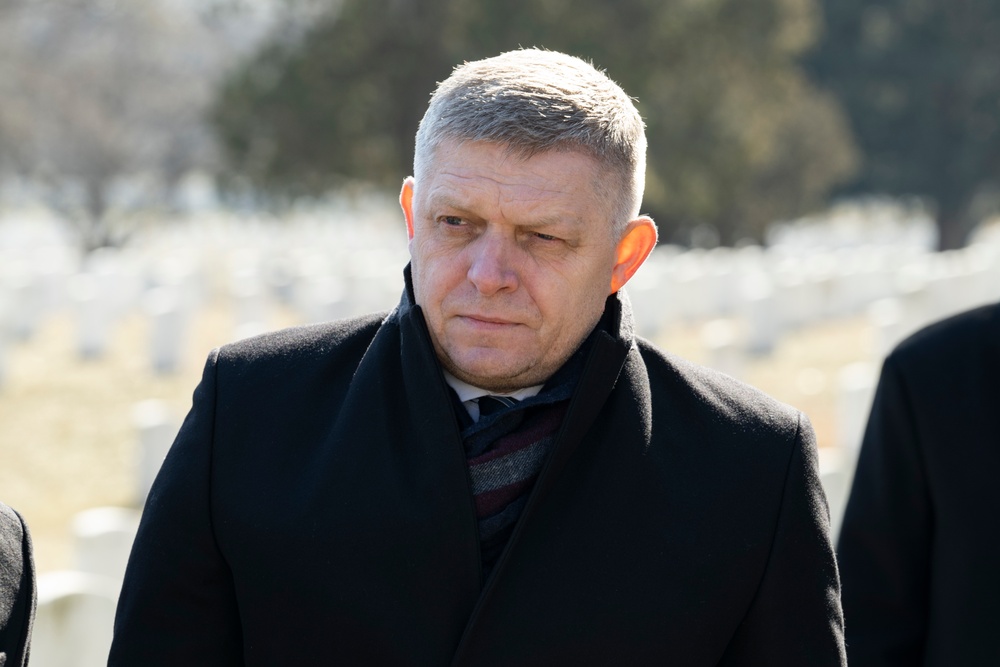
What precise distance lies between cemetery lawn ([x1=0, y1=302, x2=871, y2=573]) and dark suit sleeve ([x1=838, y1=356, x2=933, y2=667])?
18.3ft

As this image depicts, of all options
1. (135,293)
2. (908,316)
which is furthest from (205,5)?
(908,316)

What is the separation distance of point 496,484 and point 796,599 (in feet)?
1.76

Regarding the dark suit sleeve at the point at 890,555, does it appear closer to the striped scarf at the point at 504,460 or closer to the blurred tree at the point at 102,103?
the striped scarf at the point at 504,460

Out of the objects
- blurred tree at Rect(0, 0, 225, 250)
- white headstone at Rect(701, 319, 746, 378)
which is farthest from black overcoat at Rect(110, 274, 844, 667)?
Result: blurred tree at Rect(0, 0, 225, 250)

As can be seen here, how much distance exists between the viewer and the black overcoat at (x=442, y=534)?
209cm

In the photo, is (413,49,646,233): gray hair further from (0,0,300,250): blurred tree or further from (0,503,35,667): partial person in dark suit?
(0,0,300,250): blurred tree

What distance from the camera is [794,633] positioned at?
85.5 inches

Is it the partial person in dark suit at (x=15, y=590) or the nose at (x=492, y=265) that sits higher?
the nose at (x=492, y=265)

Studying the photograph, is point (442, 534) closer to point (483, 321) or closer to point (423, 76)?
point (483, 321)

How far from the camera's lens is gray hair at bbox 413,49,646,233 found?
80.8 inches

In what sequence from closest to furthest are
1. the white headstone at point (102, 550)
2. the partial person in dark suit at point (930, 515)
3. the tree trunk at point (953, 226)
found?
the partial person in dark suit at point (930, 515) → the white headstone at point (102, 550) → the tree trunk at point (953, 226)

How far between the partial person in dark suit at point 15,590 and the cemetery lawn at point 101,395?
17.9 ft

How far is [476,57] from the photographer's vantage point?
611 inches

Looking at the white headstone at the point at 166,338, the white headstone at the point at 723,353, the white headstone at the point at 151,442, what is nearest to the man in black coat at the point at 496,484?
the white headstone at the point at 151,442
